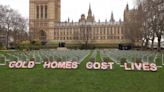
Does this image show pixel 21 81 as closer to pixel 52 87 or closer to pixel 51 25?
pixel 52 87

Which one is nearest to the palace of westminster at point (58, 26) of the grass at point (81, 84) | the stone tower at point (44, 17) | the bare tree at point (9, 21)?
the stone tower at point (44, 17)

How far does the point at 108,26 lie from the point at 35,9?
3513 cm

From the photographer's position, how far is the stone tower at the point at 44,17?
166 metres

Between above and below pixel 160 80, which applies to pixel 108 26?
above

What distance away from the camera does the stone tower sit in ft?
546

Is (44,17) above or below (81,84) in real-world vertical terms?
above

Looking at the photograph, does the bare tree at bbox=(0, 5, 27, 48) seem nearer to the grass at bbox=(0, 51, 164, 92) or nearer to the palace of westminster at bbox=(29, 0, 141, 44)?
the grass at bbox=(0, 51, 164, 92)

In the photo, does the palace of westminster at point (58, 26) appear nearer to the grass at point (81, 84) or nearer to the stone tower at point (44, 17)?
the stone tower at point (44, 17)

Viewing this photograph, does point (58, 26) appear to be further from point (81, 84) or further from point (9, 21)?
point (81, 84)

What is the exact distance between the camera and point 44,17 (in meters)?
170

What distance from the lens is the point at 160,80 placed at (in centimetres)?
1753

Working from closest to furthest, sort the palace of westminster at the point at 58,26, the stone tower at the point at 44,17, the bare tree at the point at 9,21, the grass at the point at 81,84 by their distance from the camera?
the grass at the point at 81,84, the bare tree at the point at 9,21, the stone tower at the point at 44,17, the palace of westminster at the point at 58,26

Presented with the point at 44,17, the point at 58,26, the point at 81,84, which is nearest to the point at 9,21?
the point at 81,84

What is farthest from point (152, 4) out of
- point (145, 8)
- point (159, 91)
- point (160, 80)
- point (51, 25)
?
point (51, 25)
